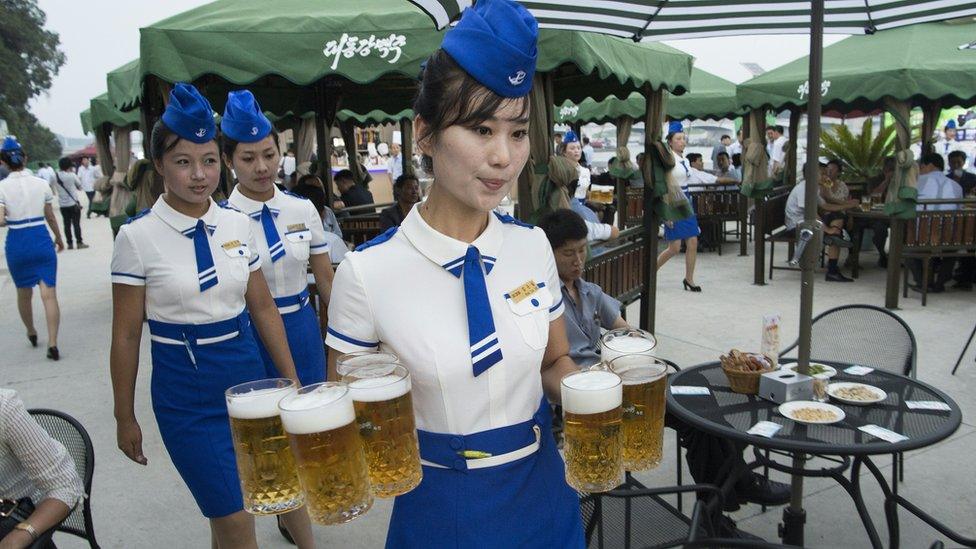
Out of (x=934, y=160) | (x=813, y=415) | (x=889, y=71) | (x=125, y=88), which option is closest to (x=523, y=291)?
(x=813, y=415)

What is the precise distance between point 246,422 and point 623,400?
2.33 ft

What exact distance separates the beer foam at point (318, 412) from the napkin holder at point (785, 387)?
7.44 ft

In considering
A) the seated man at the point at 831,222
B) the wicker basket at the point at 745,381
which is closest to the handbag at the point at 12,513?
the wicker basket at the point at 745,381

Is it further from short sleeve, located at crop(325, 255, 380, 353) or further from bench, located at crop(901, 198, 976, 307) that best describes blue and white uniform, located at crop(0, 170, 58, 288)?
bench, located at crop(901, 198, 976, 307)

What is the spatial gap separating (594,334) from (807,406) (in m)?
1.21

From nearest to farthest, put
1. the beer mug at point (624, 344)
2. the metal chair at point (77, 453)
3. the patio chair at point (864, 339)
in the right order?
the beer mug at point (624, 344) → the metal chair at point (77, 453) → the patio chair at point (864, 339)

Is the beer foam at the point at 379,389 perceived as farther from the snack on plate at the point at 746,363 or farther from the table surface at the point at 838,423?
the snack on plate at the point at 746,363

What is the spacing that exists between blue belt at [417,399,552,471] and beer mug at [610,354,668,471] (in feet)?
0.70

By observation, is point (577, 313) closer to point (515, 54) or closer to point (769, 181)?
point (515, 54)

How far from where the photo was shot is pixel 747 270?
9977mm

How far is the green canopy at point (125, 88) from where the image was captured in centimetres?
517

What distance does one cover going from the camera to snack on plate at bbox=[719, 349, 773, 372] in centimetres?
306

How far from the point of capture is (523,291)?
1.43m

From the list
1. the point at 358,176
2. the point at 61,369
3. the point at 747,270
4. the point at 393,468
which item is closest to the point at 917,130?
the point at 747,270
